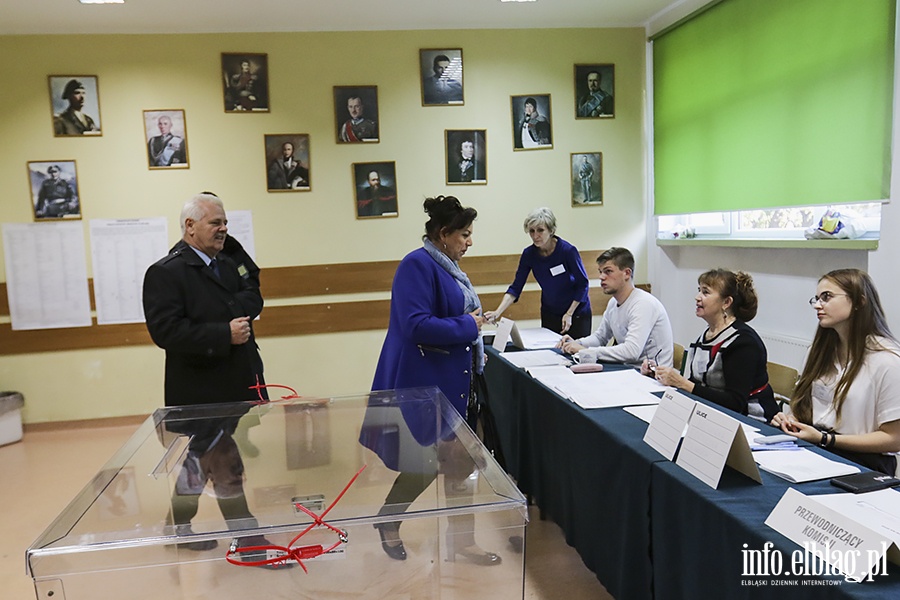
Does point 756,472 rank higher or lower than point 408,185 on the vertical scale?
lower

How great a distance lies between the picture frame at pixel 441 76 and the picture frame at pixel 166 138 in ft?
6.34

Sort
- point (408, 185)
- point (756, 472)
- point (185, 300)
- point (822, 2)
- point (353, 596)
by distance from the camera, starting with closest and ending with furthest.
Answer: point (353, 596)
point (756, 472)
point (185, 300)
point (822, 2)
point (408, 185)

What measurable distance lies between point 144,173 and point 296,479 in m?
4.27

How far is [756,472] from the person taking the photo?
4.91 feet

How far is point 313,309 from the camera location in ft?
16.7

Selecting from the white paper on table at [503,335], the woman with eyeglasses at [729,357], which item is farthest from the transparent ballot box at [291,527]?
the white paper on table at [503,335]

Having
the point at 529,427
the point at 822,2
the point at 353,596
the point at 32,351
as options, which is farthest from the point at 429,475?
the point at 32,351

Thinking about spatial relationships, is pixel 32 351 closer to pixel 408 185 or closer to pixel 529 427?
pixel 408 185

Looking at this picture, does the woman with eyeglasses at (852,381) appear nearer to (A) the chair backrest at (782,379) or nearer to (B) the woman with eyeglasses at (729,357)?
(B) the woman with eyeglasses at (729,357)

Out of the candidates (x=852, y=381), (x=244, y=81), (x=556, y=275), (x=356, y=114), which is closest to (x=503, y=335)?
(x=556, y=275)

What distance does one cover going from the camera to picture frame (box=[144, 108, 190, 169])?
4828 mm

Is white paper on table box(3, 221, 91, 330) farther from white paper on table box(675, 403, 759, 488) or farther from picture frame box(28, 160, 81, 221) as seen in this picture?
white paper on table box(675, 403, 759, 488)

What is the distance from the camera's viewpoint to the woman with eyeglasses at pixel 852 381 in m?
1.87

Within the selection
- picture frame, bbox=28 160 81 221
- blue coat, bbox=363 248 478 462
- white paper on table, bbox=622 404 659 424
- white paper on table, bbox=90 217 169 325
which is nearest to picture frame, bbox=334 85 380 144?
white paper on table, bbox=90 217 169 325
